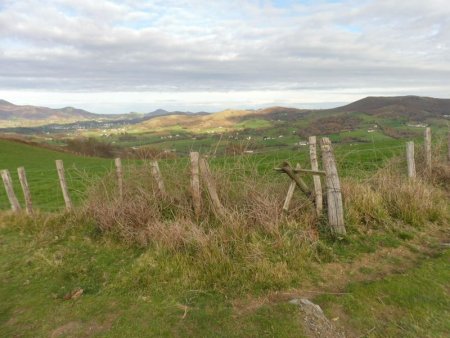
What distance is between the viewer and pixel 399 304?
16.1 feet

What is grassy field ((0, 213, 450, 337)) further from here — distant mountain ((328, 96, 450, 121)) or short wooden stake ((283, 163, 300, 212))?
distant mountain ((328, 96, 450, 121))

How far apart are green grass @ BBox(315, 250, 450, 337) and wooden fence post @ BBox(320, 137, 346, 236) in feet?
5.17

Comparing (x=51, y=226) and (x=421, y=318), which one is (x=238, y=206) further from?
(x=51, y=226)

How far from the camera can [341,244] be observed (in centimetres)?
678

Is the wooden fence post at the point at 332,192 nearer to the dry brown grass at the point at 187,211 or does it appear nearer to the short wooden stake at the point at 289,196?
the dry brown grass at the point at 187,211

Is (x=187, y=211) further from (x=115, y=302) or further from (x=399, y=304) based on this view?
(x=399, y=304)

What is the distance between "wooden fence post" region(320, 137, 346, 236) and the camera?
274 inches

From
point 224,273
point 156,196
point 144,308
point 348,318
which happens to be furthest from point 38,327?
point 348,318

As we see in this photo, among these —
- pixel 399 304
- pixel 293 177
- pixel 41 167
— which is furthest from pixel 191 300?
pixel 41 167

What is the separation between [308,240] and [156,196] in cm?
354

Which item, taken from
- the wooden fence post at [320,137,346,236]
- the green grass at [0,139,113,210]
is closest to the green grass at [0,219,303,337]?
the wooden fence post at [320,137,346,236]

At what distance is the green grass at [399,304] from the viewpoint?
174 inches

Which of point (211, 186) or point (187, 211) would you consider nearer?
point (211, 186)

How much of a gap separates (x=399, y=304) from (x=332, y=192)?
253cm
